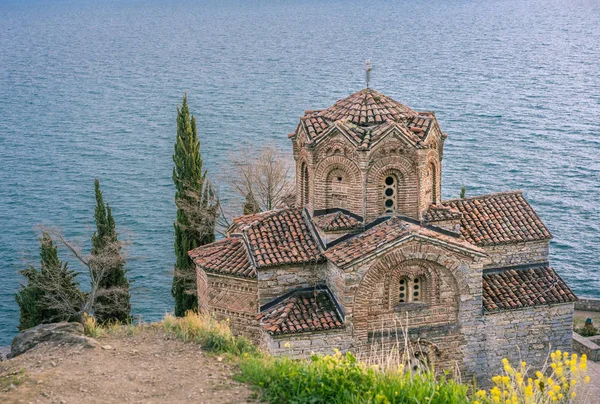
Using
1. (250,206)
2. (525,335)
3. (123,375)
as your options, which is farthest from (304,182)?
(250,206)

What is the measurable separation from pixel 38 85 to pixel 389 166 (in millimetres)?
93293

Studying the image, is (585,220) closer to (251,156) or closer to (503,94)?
(251,156)

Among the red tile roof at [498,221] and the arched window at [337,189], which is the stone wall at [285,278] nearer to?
the arched window at [337,189]

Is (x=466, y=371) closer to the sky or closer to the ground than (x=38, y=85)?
closer to the ground

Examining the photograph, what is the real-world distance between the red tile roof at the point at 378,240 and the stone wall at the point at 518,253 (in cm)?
220

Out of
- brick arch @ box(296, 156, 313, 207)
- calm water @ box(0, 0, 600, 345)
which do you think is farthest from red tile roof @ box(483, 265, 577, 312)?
calm water @ box(0, 0, 600, 345)

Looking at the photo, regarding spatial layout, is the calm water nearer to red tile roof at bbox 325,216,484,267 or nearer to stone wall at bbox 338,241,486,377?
red tile roof at bbox 325,216,484,267

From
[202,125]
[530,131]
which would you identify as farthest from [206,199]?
[530,131]

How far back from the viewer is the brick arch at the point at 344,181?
82.8ft

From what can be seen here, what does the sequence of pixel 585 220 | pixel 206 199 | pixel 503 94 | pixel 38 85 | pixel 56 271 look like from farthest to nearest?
pixel 38 85 < pixel 503 94 < pixel 585 220 < pixel 206 199 < pixel 56 271

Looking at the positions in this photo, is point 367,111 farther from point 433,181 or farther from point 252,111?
point 252,111

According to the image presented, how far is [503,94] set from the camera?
91625 millimetres

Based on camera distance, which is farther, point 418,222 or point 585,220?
point 585,220

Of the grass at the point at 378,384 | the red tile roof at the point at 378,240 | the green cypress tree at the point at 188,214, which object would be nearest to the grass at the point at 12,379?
the grass at the point at 378,384
